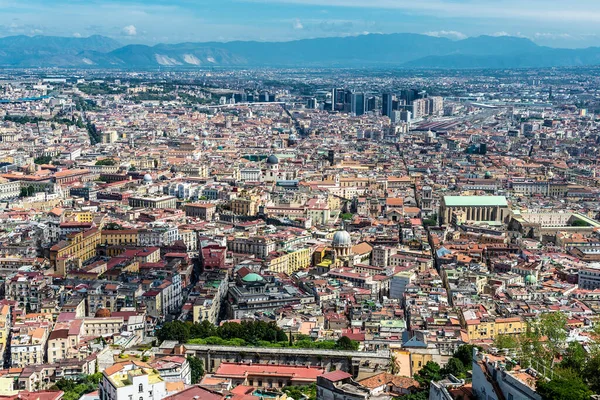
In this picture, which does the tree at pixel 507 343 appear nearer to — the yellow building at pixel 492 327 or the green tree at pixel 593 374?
the green tree at pixel 593 374

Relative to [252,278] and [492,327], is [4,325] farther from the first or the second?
[492,327]

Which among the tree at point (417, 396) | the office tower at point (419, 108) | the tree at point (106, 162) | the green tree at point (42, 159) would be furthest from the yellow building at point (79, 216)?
the office tower at point (419, 108)

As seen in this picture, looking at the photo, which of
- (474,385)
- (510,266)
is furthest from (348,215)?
(474,385)

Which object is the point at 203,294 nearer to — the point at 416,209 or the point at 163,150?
the point at 416,209

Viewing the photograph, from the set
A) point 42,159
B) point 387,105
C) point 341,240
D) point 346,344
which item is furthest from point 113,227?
point 387,105

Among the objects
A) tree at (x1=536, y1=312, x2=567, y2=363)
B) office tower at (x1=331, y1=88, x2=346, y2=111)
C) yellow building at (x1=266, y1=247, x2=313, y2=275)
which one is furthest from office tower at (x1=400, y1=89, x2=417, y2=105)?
tree at (x1=536, y1=312, x2=567, y2=363)

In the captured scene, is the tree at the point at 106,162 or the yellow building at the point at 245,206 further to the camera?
the tree at the point at 106,162
